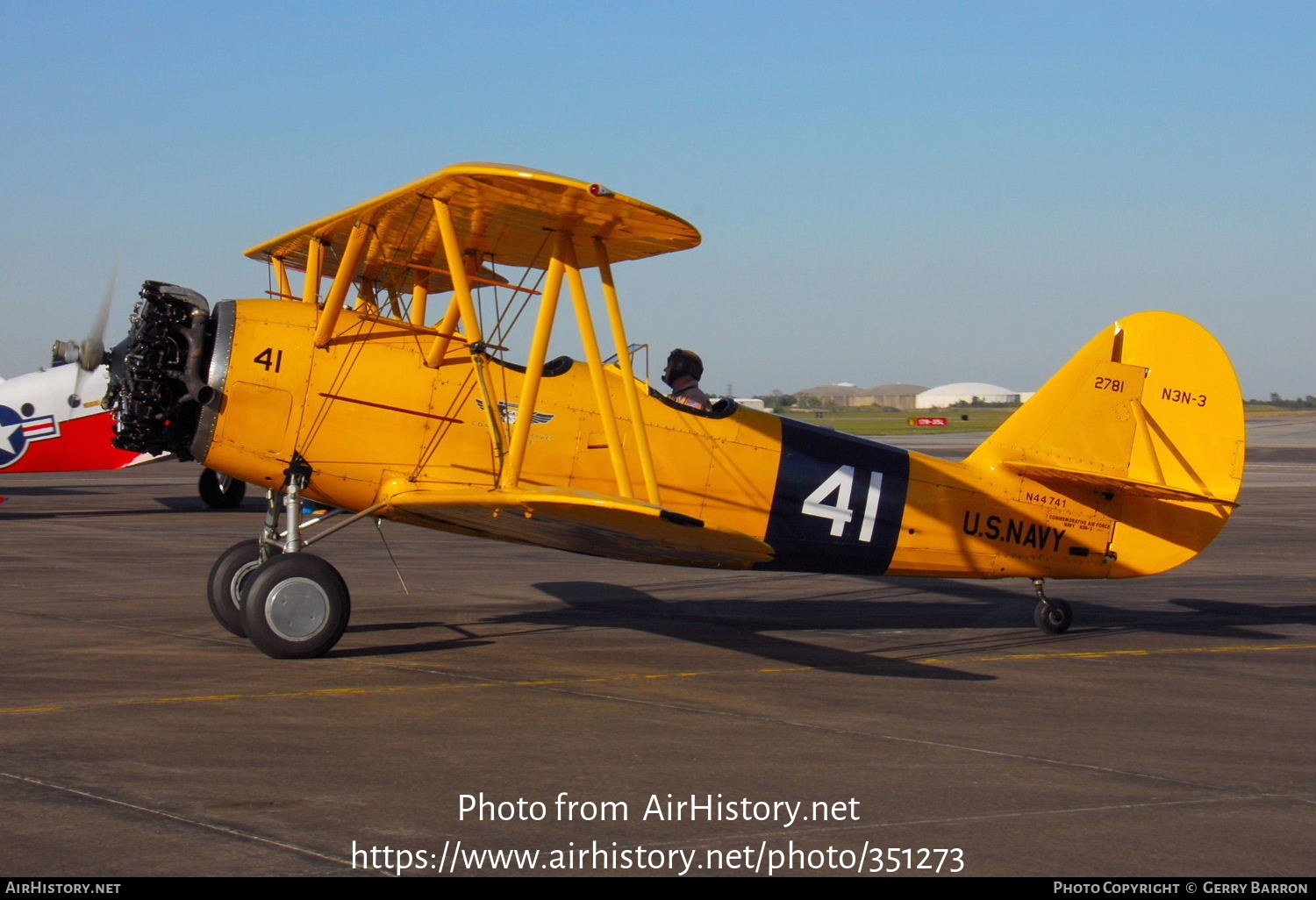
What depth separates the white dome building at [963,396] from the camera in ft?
607

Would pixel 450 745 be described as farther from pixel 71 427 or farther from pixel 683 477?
pixel 71 427

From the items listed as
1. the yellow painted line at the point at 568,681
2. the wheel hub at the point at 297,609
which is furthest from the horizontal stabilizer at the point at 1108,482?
the wheel hub at the point at 297,609

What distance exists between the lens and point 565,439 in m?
8.64

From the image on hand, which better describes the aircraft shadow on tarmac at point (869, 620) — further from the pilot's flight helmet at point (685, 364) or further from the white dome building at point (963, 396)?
the white dome building at point (963, 396)

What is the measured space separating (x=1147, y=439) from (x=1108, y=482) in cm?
64

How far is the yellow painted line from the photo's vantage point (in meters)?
6.69

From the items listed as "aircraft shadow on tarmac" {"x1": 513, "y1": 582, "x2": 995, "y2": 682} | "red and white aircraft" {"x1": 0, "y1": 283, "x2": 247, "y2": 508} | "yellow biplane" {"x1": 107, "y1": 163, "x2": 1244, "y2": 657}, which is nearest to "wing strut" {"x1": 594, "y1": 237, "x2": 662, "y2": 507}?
"yellow biplane" {"x1": 107, "y1": 163, "x2": 1244, "y2": 657}

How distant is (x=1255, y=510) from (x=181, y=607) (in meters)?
22.5

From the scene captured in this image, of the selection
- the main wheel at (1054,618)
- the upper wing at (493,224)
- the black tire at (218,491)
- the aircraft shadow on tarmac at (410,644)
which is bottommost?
the black tire at (218,491)

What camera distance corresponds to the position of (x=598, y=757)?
5730 mm

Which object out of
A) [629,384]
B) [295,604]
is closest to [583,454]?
[629,384]

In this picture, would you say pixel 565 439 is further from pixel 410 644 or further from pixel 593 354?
pixel 410 644

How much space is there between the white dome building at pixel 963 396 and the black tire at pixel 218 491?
165m
